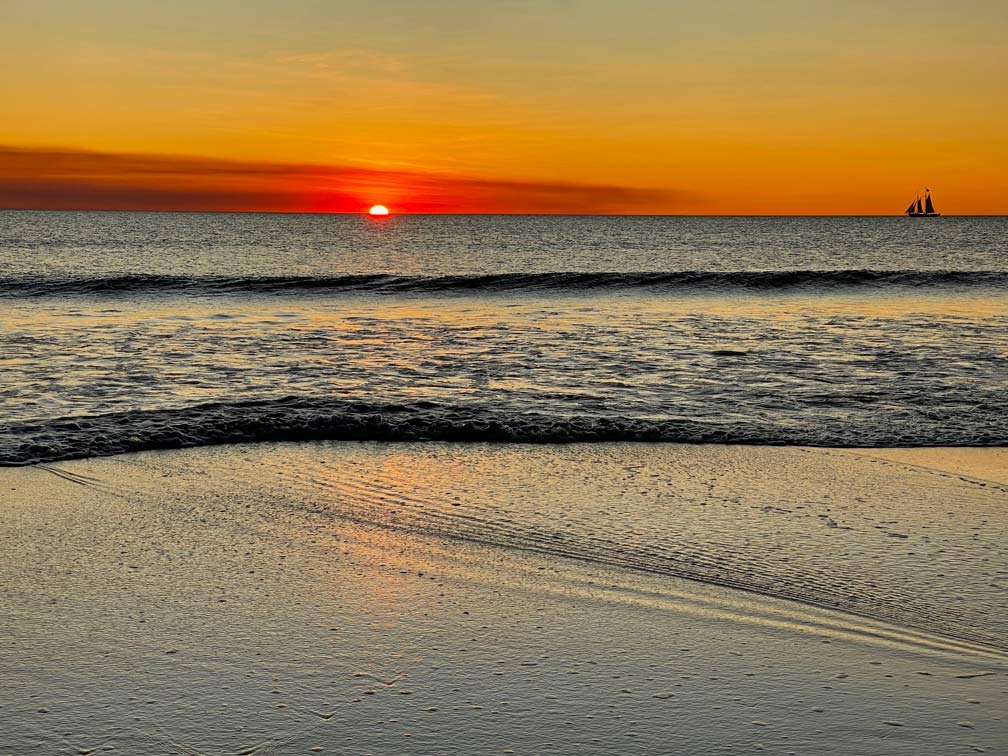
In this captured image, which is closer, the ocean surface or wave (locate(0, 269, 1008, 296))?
the ocean surface

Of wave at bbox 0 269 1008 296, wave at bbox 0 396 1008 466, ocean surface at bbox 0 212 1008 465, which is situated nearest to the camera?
wave at bbox 0 396 1008 466

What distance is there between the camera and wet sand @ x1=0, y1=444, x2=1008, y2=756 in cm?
309

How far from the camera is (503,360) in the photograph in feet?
44.1

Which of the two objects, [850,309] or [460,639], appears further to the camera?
[850,309]

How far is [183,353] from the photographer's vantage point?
13844 millimetres

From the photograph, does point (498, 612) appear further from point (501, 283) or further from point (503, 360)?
point (501, 283)

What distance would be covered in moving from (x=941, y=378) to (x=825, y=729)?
9.72 meters

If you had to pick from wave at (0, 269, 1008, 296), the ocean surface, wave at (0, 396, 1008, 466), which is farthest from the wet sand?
wave at (0, 269, 1008, 296)

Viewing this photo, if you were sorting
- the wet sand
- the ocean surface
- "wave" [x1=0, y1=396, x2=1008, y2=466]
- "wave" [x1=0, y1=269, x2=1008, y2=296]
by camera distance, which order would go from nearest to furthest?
the wet sand, "wave" [x1=0, y1=396, x2=1008, y2=466], the ocean surface, "wave" [x1=0, y1=269, x2=1008, y2=296]

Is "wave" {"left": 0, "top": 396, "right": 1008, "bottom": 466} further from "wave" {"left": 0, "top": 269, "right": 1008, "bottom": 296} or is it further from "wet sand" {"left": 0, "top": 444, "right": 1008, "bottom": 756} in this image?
"wave" {"left": 0, "top": 269, "right": 1008, "bottom": 296}

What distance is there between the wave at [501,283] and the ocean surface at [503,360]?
15 cm

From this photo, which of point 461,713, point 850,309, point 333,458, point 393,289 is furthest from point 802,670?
point 393,289

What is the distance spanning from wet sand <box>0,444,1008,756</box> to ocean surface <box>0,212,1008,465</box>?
1619 millimetres

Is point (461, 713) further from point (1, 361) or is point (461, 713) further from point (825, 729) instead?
point (1, 361)
